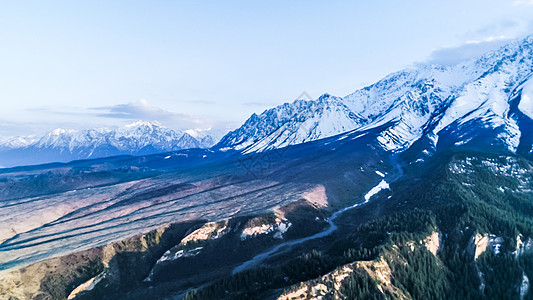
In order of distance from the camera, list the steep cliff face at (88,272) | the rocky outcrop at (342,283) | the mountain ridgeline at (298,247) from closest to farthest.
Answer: the rocky outcrop at (342,283)
the mountain ridgeline at (298,247)
the steep cliff face at (88,272)

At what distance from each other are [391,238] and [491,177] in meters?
107

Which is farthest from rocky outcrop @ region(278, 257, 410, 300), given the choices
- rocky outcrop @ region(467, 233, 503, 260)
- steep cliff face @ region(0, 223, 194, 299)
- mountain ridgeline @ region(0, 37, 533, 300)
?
steep cliff face @ region(0, 223, 194, 299)

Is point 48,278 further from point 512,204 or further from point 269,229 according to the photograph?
point 512,204

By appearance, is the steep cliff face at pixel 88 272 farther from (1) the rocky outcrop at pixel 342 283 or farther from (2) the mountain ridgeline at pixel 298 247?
(1) the rocky outcrop at pixel 342 283

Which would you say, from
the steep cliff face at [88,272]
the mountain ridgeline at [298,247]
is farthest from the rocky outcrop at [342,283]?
the steep cliff face at [88,272]

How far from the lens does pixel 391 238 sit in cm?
9844

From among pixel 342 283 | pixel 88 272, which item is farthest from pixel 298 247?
pixel 88 272

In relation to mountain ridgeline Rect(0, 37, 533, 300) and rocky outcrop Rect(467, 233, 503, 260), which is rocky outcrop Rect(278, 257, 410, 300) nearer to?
mountain ridgeline Rect(0, 37, 533, 300)

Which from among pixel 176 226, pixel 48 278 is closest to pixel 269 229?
pixel 176 226

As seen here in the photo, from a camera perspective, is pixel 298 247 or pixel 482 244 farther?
pixel 298 247

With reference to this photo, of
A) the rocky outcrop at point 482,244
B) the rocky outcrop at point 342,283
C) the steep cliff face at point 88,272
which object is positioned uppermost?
the steep cliff face at point 88,272

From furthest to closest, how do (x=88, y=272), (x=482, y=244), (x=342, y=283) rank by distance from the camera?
(x=88, y=272) → (x=482, y=244) → (x=342, y=283)

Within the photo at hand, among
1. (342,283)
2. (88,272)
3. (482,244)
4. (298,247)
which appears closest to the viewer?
(342,283)

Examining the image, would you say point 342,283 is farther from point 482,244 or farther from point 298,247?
point 482,244
